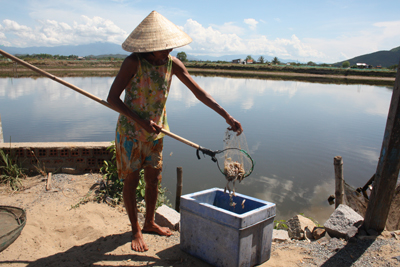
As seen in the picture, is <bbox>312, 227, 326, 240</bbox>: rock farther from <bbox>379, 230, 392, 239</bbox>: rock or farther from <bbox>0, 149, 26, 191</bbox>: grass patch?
<bbox>0, 149, 26, 191</bbox>: grass patch

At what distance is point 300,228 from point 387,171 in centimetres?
119

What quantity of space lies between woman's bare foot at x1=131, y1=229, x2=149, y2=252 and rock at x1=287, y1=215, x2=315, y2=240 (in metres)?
1.89

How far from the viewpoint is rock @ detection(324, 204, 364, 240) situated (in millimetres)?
2941

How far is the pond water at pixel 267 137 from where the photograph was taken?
5.33m

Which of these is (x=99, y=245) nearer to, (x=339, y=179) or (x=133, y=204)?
(x=133, y=204)

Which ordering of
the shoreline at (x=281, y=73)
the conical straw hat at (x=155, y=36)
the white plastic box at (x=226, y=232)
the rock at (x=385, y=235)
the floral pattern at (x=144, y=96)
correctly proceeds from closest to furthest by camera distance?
the white plastic box at (x=226, y=232) → the conical straw hat at (x=155, y=36) → the floral pattern at (x=144, y=96) → the rock at (x=385, y=235) → the shoreline at (x=281, y=73)

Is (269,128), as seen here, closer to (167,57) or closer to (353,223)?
(353,223)

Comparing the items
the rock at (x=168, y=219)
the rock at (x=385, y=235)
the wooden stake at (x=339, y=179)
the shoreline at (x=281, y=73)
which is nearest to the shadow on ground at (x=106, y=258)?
the rock at (x=168, y=219)

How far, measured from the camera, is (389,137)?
2.75 m

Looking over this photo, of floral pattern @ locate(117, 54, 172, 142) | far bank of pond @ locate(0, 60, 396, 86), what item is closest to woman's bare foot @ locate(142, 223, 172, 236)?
A: floral pattern @ locate(117, 54, 172, 142)

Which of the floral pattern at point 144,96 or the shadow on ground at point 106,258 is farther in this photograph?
the floral pattern at point 144,96

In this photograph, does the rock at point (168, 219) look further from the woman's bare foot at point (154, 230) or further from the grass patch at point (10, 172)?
the grass patch at point (10, 172)

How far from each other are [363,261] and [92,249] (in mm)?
2345

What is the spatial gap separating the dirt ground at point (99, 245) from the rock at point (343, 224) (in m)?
0.12
